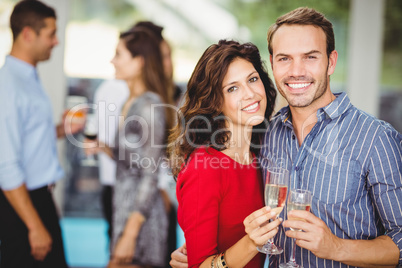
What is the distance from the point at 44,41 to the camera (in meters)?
2.68

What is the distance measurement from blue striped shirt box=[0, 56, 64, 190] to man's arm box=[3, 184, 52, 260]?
A: 2.4 inches

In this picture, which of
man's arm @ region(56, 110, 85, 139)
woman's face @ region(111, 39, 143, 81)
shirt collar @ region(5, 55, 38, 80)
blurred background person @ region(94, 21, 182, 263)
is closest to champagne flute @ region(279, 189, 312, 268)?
blurred background person @ region(94, 21, 182, 263)

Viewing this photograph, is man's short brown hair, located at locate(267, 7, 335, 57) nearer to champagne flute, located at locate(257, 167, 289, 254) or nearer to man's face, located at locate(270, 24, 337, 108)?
man's face, located at locate(270, 24, 337, 108)

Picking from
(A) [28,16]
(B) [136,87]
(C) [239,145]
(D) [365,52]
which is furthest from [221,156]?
(D) [365,52]

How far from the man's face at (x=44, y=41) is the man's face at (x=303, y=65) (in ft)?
5.91

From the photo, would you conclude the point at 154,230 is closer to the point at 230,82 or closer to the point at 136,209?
the point at 136,209

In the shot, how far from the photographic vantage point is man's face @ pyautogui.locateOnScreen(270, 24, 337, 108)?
160 cm

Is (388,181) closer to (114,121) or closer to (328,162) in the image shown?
(328,162)

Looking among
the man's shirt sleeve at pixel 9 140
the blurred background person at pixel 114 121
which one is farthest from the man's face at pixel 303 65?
the man's shirt sleeve at pixel 9 140

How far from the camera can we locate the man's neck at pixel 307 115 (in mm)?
1656

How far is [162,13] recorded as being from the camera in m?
4.02

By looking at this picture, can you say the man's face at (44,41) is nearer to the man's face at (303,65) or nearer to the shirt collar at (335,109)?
the man's face at (303,65)

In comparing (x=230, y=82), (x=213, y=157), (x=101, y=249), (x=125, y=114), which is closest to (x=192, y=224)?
(x=213, y=157)

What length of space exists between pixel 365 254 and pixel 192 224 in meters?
0.65
